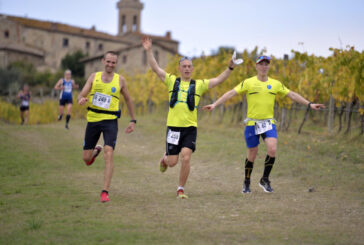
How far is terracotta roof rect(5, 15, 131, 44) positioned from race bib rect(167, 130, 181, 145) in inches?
2973

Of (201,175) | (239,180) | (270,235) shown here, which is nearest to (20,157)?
(201,175)

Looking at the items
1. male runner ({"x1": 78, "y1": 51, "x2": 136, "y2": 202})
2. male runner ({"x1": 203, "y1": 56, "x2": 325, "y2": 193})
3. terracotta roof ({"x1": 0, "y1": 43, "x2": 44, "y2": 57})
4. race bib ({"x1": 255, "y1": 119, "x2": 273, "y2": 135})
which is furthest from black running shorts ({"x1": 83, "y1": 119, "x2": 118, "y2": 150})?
terracotta roof ({"x1": 0, "y1": 43, "x2": 44, "y2": 57})

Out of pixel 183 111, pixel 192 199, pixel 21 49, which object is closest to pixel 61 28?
pixel 21 49

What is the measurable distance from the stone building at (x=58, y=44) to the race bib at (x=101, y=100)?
2393 inches

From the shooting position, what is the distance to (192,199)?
26.7ft

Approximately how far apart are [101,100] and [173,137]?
131cm

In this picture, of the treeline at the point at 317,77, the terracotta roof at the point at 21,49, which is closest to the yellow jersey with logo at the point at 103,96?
the treeline at the point at 317,77

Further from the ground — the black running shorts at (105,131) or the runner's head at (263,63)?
the runner's head at (263,63)

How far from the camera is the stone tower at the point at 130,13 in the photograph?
106500 millimetres

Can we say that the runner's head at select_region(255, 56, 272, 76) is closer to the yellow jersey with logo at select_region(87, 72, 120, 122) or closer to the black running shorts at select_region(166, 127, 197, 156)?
the black running shorts at select_region(166, 127, 197, 156)

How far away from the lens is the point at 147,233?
569 centimetres

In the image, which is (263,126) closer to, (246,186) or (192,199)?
(246,186)

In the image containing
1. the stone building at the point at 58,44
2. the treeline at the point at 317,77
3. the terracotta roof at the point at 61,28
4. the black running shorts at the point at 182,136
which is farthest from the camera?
the terracotta roof at the point at 61,28

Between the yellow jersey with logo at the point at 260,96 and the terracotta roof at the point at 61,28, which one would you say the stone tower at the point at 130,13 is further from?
the yellow jersey with logo at the point at 260,96
